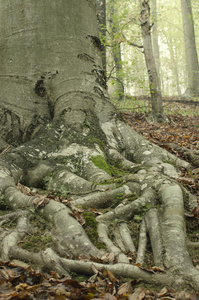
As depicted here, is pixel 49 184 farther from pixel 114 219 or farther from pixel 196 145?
pixel 196 145

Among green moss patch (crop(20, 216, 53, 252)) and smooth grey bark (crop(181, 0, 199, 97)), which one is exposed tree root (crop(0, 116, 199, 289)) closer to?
green moss patch (crop(20, 216, 53, 252))

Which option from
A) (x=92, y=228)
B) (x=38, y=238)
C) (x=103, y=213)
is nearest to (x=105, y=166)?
(x=103, y=213)

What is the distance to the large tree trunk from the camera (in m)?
2.37

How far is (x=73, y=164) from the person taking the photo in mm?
3988

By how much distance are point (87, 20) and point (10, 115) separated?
2443 millimetres

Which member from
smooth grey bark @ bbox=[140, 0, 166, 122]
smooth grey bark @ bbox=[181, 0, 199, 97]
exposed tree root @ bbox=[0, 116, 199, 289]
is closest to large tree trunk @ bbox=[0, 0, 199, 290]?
exposed tree root @ bbox=[0, 116, 199, 289]

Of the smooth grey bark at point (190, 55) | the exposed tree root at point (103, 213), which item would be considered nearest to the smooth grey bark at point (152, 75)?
the exposed tree root at point (103, 213)

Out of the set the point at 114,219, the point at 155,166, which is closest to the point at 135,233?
the point at 114,219

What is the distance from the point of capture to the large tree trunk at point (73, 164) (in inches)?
93.4

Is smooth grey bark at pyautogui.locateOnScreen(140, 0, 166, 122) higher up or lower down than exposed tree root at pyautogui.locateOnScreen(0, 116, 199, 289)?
higher up

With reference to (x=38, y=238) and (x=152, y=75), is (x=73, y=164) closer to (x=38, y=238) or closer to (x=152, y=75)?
(x=38, y=238)

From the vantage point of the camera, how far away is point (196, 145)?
6.55m

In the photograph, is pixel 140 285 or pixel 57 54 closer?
pixel 140 285

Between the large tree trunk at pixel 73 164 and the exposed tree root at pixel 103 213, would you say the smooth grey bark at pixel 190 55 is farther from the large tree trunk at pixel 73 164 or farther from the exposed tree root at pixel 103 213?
the exposed tree root at pixel 103 213
